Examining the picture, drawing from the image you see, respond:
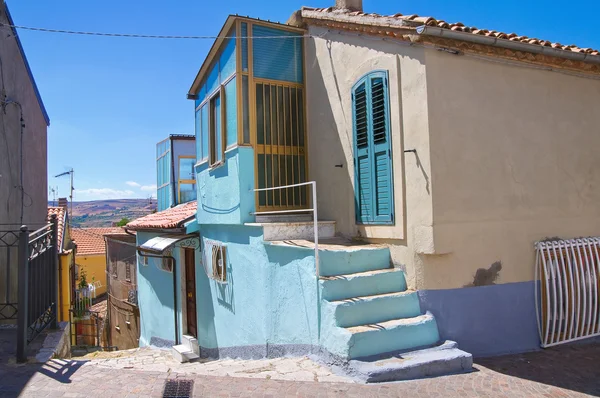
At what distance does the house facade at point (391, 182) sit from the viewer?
6.14 meters

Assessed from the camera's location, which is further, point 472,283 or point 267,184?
point 267,184

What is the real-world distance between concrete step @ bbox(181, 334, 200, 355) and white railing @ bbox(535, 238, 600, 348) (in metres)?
6.99

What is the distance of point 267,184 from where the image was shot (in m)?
8.57

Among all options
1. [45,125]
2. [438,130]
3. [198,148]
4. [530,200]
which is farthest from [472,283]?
[45,125]

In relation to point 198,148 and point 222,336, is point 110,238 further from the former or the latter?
point 222,336

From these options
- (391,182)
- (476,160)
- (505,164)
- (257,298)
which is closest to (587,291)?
(505,164)

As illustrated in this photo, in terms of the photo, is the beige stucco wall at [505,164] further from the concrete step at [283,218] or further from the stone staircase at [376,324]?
the concrete step at [283,218]

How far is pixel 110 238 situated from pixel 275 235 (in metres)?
16.4

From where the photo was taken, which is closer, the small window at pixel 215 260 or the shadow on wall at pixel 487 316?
the shadow on wall at pixel 487 316

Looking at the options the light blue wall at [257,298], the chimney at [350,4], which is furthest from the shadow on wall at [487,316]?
the chimney at [350,4]

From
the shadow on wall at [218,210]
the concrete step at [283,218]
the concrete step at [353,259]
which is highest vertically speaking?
the shadow on wall at [218,210]

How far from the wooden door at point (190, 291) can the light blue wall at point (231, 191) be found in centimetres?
154

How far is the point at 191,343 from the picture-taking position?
34.4 ft

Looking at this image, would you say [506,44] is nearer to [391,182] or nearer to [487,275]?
[391,182]
